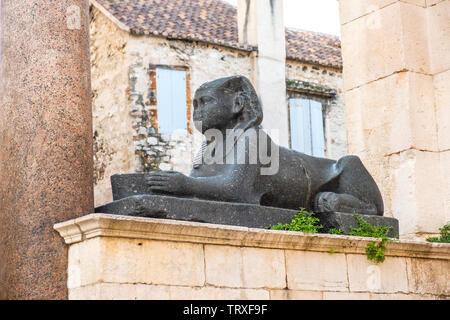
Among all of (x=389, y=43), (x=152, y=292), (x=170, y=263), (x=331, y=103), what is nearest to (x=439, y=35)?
(x=389, y=43)

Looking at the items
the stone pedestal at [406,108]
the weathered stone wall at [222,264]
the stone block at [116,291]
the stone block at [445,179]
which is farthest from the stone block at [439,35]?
the stone block at [116,291]

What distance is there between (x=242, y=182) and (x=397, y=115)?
2586mm

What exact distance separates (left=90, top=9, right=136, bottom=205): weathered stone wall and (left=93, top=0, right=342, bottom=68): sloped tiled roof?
42cm

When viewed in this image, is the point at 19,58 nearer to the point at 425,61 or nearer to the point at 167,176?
the point at 167,176

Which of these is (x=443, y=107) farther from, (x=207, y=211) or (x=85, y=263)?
(x=85, y=263)

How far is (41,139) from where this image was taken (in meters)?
4.59

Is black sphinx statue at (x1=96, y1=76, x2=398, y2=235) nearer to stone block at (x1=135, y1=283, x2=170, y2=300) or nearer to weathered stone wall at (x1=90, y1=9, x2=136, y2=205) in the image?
stone block at (x1=135, y1=283, x2=170, y2=300)

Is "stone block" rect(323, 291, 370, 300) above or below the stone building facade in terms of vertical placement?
below

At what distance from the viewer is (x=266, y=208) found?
16.3 ft

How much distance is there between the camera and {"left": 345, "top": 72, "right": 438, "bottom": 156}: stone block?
6.95 metres

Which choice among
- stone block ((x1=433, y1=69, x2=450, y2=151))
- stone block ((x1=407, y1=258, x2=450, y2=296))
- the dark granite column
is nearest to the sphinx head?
the dark granite column

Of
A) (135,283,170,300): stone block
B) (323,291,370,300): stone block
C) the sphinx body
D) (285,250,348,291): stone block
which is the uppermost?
the sphinx body

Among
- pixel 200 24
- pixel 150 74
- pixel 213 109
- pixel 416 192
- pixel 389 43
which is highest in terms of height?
pixel 200 24

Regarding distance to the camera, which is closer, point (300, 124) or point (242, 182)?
point (242, 182)
